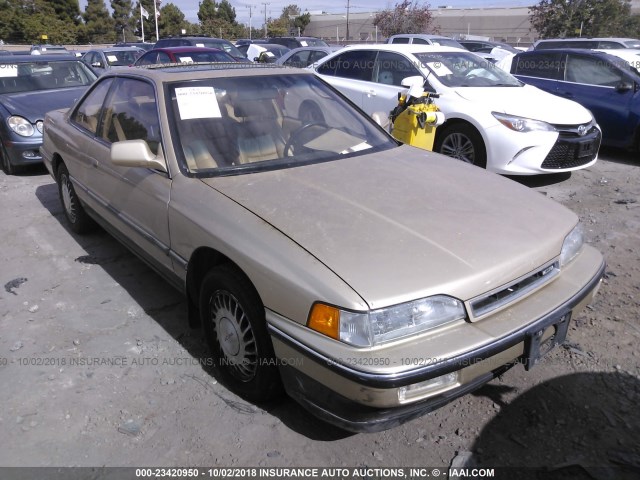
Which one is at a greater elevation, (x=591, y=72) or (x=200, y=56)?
(x=200, y=56)

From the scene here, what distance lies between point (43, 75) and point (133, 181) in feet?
18.5

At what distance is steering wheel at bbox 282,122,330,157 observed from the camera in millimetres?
3199

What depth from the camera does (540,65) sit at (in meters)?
8.45

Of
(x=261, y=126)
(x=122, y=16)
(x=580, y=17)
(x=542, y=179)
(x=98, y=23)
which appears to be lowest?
(x=542, y=179)

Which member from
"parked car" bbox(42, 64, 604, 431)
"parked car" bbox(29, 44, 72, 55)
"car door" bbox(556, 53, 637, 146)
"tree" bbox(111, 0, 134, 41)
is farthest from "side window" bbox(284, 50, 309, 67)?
"tree" bbox(111, 0, 134, 41)

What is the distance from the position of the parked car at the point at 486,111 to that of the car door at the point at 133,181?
12.6 ft

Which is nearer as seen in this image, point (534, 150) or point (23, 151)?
point (534, 150)

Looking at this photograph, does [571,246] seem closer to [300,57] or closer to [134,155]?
[134,155]

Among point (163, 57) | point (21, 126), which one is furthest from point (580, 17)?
point (21, 126)

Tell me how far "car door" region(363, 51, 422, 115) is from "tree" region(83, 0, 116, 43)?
47311 mm

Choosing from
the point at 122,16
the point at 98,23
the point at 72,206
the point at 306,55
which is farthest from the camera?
the point at 122,16

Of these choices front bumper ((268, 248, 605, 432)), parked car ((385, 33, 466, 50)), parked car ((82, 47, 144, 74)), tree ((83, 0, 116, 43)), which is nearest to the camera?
front bumper ((268, 248, 605, 432))

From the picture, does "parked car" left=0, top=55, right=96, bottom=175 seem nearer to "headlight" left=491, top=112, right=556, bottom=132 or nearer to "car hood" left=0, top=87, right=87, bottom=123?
"car hood" left=0, top=87, right=87, bottom=123

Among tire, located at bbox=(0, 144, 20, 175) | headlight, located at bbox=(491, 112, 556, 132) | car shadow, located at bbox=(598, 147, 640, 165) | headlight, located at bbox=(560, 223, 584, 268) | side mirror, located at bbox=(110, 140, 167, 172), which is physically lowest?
car shadow, located at bbox=(598, 147, 640, 165)
